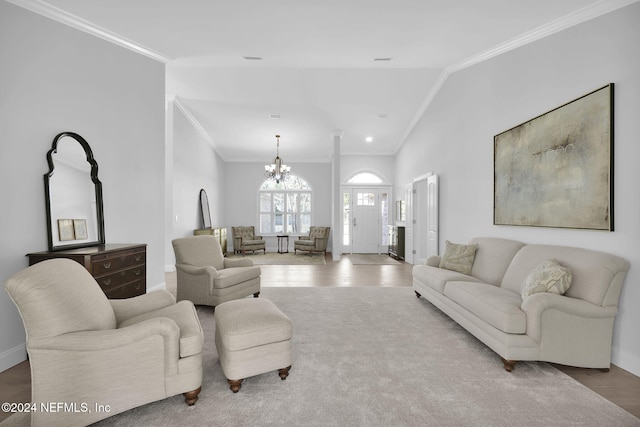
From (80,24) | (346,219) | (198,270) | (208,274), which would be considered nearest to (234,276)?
(208,274)

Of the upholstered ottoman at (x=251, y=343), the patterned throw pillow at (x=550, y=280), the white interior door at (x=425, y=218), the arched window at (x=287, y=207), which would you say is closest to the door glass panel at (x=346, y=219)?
the arched window at (x=287, y=207)

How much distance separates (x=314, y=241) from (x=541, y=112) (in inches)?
265

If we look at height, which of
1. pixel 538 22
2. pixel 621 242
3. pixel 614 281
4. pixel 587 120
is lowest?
pixel 614 281

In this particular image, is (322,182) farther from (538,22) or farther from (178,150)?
(538,22)

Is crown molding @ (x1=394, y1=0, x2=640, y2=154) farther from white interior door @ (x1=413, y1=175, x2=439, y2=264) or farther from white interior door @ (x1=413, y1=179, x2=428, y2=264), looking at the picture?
white interior door @ (x1=413, y1=179, x2=428, y2=264)

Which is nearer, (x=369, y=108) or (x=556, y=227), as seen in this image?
(x=556, y=227)

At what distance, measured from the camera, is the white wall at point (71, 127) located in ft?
8.94

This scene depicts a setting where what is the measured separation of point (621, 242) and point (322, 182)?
8.47m

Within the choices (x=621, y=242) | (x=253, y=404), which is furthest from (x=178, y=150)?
(x=621, y=242)

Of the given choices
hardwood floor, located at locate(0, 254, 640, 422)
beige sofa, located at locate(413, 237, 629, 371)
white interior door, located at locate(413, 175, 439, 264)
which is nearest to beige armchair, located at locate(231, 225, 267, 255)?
hardwood floor, located at locate(0, 254, 640, 422)

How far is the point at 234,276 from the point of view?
13.0ft

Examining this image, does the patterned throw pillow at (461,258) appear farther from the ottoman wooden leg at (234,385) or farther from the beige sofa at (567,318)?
the ottoman wooden leg at (234,385)

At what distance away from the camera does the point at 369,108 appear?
22.8 feet

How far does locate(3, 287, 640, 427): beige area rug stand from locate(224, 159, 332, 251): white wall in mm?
7414
